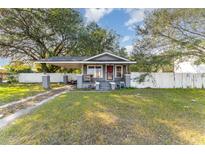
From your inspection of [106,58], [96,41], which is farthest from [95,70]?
[96,41]

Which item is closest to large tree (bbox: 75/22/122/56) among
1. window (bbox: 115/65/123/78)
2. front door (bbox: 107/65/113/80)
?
front door (bbox: 107/65/113/80)

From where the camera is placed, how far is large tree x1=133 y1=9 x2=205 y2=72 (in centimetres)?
1232

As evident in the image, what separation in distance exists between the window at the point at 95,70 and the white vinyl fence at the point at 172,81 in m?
2.25

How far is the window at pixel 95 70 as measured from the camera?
54.3 ft

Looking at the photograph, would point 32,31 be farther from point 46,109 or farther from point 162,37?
point 46,109

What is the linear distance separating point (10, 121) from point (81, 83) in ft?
32.8

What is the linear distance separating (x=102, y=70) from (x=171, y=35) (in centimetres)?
542

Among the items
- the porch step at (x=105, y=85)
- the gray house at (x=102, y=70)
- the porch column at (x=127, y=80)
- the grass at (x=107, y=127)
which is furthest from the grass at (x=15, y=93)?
the porch column at (x=127, y=80)

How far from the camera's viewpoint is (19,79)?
23219 millimetres

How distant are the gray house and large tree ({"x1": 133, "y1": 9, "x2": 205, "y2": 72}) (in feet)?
6.36

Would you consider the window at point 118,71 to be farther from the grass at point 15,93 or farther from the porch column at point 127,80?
the grass at point 15,93

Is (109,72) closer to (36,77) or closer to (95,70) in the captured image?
(95,70)

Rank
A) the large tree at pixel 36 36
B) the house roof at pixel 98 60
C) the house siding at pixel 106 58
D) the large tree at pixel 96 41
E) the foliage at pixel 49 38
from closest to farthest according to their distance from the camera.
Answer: the house roof at pixel 98 60, the house siding at pixel 106 58, the large tree at pixel 36 36, the foliage at pixel 49 38, the large tree at pixel 96 41
